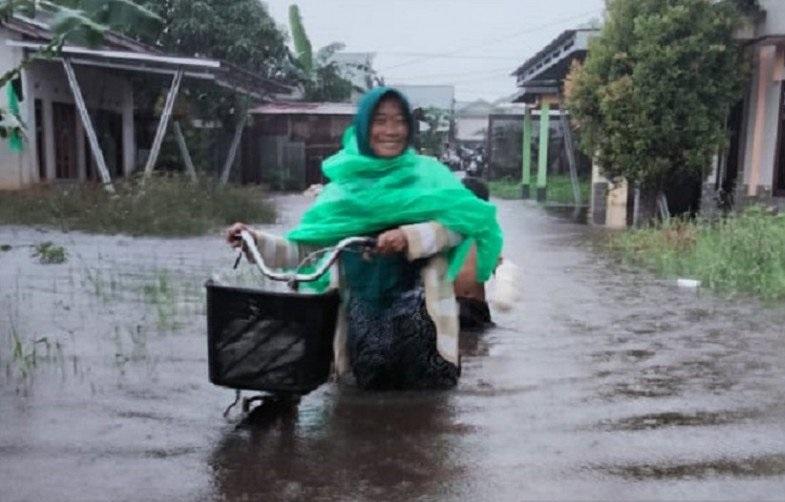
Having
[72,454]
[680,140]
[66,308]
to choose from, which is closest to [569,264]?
[680,140]

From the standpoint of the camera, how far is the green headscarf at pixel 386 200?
4184 millimetres

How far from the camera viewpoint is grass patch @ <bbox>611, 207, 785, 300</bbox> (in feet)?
25.8

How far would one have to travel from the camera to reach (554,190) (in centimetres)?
2488

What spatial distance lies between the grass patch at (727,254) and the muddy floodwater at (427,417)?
2.86 ft

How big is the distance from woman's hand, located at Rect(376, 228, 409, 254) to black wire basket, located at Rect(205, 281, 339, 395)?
1.22ft

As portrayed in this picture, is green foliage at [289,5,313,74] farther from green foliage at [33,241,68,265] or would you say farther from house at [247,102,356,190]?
green foliage at [33,241,68,265]

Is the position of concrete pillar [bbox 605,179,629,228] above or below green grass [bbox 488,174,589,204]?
above

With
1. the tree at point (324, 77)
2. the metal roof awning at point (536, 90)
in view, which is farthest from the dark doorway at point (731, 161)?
the tree at point (324, 77)

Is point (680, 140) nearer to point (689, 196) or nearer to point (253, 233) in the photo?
point (689, 196)

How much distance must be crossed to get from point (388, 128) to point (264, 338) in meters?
1.26

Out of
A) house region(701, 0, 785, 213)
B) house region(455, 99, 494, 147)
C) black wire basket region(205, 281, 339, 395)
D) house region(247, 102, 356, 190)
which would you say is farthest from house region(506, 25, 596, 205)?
house region(455, 99, 494, 147)

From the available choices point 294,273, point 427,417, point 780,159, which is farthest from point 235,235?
point 780,159

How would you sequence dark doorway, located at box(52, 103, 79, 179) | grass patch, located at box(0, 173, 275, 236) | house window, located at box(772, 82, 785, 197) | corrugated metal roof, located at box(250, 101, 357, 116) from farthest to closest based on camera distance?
corrugated metal roof, located at box(250, 101, 357, 116)
dark doorway, located at box(52, 103, 79, 179)
grass patch, located at box(0, 173, 275, 236)
house window, located at box(772, 82, 785, 197)

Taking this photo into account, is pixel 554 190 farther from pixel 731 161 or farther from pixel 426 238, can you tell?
pixel 426 238
